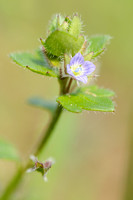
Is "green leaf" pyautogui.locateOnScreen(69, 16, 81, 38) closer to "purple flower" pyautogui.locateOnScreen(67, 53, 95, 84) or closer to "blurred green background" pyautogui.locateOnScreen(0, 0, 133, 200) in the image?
"purple flower" pyautogui.locateOnScreen(67, 53, 95, 84)

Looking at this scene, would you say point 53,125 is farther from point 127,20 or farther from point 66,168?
point 127,20

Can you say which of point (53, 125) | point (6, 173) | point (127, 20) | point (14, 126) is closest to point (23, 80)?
point (14, 126)

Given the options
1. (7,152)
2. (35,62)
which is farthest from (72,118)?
(35,62)

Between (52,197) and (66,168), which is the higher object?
(66,168)

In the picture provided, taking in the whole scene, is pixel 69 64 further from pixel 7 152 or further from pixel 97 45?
pixel 7 152

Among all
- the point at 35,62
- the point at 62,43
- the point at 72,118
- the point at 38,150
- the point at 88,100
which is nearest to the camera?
the point at 62,43

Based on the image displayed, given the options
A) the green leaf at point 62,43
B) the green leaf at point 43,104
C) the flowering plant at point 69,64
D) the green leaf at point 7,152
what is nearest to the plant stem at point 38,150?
the flowering plant at point 69,64
